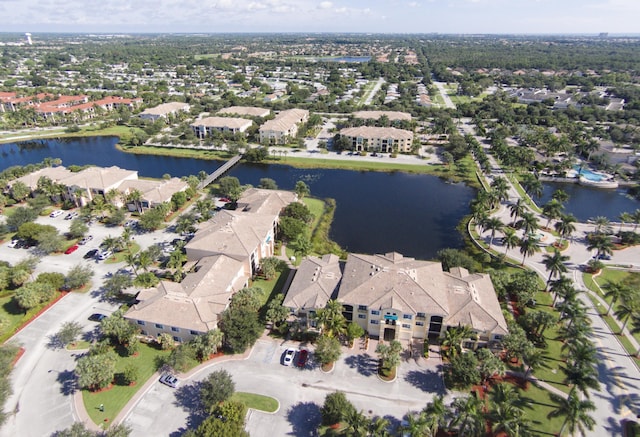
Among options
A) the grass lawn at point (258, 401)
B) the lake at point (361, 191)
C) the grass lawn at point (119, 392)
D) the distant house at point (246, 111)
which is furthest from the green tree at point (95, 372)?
the distant house at point (246, 111)

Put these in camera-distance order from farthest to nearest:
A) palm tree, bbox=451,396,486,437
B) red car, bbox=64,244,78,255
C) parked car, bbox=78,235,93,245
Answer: parked car, bbox=78,235,93,245 < red car, bbox=64,244,78,255 < palm tree, bbox=451,396,486,437

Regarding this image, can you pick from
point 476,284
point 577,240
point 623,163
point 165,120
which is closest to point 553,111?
point 623,163

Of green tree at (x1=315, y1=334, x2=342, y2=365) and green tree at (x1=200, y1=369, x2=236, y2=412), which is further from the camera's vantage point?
green tree at (x1=315, y1=334, x2=342, y2=365)

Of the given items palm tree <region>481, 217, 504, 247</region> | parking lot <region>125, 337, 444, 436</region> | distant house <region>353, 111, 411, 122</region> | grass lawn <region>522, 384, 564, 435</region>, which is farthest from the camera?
distant house <region>353, 111, 411, 122</region>

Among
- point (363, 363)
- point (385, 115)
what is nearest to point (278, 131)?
point (385, 115)

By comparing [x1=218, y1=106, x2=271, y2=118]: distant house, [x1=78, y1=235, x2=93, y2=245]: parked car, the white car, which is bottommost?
the white car

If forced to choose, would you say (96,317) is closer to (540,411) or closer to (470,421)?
(470,421)

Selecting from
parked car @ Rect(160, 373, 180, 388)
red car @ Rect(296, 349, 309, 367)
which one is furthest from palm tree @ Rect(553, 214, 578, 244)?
parked car @ Rect(160, 373, 180, 388)

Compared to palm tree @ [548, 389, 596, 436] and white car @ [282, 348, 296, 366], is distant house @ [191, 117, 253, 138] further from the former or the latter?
palm tree @ [548, 389, 596, 436]
